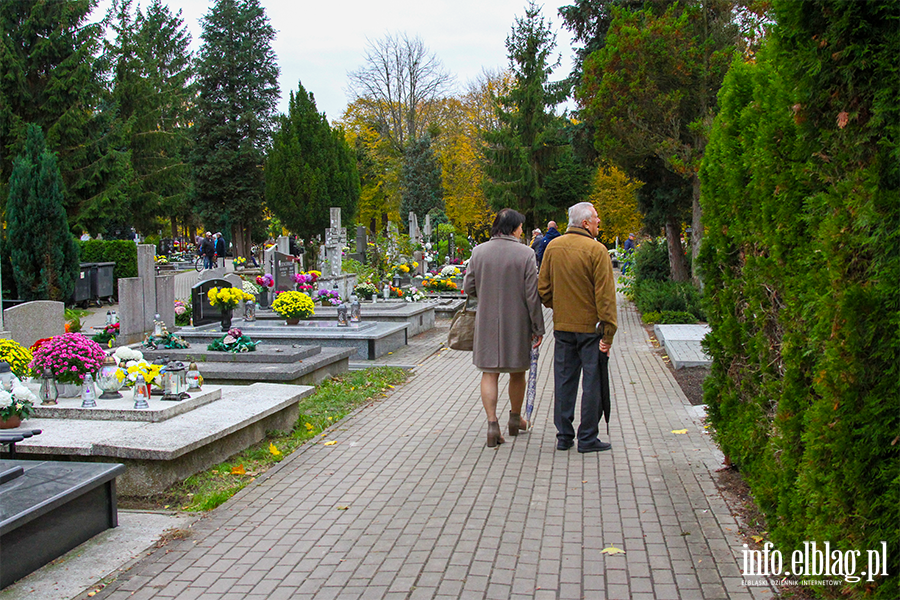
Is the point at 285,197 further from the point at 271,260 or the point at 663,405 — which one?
the point at 663,405

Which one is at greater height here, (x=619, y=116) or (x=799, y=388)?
(x=619, y=116)

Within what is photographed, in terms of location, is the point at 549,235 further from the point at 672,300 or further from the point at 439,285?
the point at 439,285

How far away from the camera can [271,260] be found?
726 inches

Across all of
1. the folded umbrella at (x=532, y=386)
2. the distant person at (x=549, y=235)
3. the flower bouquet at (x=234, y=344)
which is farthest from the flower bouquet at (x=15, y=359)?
the distant person at (x=549, y=235)

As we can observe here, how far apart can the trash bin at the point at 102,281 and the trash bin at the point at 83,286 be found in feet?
0.65

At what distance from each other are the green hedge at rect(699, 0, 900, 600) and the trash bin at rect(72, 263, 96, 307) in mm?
19956

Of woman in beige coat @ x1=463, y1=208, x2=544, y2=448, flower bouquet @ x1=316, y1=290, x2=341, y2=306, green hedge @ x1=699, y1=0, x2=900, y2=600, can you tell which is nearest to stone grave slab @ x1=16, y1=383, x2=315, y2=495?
woman in beige coat @ x1=463, y1=208, x2=544, y2=448

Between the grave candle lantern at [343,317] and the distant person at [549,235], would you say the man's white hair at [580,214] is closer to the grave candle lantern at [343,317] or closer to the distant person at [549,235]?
the grave candle lantern at [343,317]

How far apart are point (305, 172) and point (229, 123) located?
958 centimetres

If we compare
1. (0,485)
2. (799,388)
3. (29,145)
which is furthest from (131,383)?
(29,145)

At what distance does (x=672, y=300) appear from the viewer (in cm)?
1655

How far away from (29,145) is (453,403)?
1653cm

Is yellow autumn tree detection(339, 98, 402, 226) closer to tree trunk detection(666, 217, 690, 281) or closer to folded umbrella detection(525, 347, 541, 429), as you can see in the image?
tree trunk detection(666, 217, 690, 281)

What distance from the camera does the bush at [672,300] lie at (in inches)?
634
